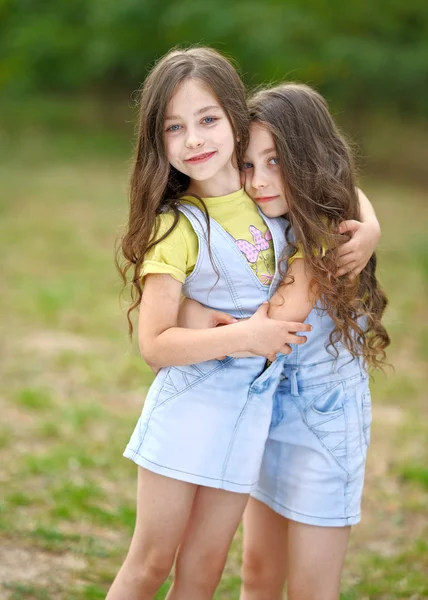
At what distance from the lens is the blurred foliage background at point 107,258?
3328 millimetres

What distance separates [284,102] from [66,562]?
1.88 m

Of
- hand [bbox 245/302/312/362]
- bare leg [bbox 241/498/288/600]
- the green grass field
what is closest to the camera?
hand [bbox 245/302/312/362]

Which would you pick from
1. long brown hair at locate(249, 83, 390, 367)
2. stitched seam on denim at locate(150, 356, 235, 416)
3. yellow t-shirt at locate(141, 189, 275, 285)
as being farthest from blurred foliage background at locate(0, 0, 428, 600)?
stitched seam on denim at locate(150, 356, 235, 416)

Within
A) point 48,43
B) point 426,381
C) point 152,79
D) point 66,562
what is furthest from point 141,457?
point 48,43

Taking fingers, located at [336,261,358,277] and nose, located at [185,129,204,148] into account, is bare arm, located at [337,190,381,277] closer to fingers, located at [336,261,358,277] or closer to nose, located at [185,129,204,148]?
fingers, located at [336,261,358,277]

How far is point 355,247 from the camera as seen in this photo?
217 centimetres

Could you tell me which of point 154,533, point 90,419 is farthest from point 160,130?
point 90,419

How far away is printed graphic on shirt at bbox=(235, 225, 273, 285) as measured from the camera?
2.11 m

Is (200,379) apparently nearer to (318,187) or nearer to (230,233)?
(230,233)

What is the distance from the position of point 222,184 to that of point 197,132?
163 mm

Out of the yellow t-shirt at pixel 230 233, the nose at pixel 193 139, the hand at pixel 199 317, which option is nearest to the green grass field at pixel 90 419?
the hand at pixel 199 317

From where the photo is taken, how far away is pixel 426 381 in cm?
525

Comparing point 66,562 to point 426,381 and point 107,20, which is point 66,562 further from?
point 107,20

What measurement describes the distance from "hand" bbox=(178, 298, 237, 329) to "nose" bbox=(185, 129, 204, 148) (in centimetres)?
40
